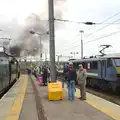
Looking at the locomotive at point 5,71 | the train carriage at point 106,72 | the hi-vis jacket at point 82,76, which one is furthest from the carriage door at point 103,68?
the hi-vis jacket at point 82,76

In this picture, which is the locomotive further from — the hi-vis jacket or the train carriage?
the train carriage

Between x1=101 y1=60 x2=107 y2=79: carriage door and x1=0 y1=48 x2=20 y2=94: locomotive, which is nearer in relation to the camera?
Answer: x1=0 y1=48 x2=20 y2=94: locomotive

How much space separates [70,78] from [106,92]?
1093 centimetres

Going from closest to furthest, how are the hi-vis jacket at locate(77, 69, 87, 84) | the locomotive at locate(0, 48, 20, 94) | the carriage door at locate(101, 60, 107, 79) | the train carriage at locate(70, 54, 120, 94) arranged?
the hi-vis jacket at locate(77, 69, 87, 84) → the locomotive at locate(0, 48, 20, 94) → the train carriage at locate(70, 54, 120, 94) → the carriage door at locate(101, 60, 107, 79)

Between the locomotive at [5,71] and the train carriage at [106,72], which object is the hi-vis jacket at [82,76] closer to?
the locomotive at [5,71]

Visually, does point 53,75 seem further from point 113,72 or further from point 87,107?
point 87,107

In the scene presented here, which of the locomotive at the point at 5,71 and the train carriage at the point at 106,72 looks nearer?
the locomotive at the point at 5,71

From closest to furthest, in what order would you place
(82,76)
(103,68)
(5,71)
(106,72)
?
(82,76) → (5,71) → (106,72) → (103,68)

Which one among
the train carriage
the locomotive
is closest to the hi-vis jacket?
the locomotive

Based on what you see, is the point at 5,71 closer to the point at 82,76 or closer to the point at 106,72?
Answer: the point at 106,72

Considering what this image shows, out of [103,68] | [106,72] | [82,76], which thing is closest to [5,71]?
[106,72]

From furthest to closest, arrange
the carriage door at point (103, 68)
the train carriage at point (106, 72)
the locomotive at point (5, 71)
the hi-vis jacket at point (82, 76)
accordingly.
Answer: the carriage door at point (103, 68) → the train carriage at point (106, 72) → the locomotive at point (5, 71) → the hi-vis jacket at point (82, 76)

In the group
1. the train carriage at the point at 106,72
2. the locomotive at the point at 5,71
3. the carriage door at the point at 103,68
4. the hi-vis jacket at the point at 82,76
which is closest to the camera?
the hi-vis jacket at the point at 82,76

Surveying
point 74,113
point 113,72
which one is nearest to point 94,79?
point 113,72
